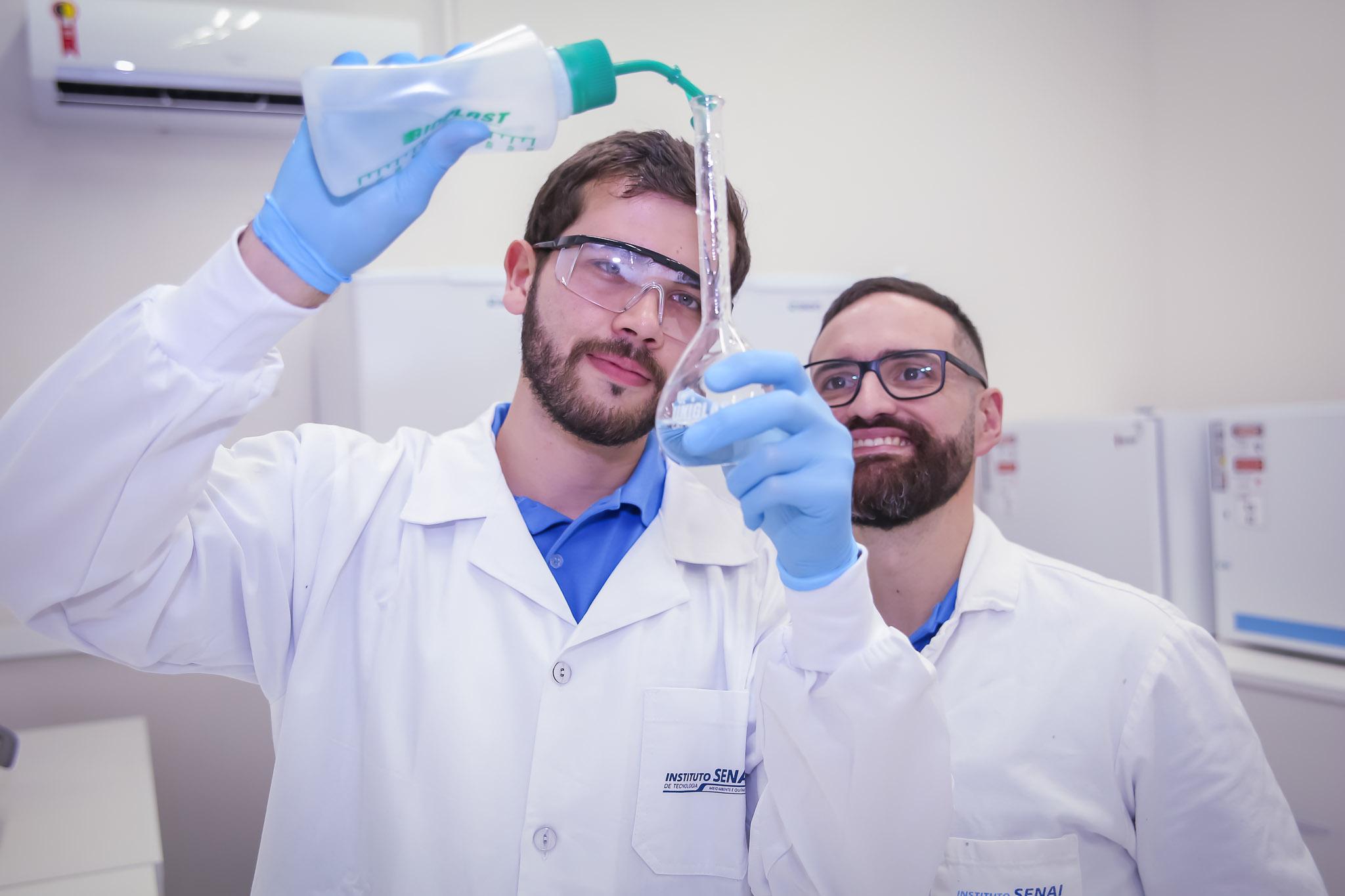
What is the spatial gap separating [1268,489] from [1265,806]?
1192 millimetres

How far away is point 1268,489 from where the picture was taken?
226 centimetres

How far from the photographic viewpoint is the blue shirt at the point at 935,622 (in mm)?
1545

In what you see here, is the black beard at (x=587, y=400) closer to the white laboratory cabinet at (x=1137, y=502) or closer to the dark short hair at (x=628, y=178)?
the dark short hair at (x=628, y=178)

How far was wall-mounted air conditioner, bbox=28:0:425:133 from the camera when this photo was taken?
6.58 feet

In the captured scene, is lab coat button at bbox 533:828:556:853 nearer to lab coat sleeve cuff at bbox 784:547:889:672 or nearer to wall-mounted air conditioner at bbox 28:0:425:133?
lab coat sleeve cuff at bbox 784:547:889:672

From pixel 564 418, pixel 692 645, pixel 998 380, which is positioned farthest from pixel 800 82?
pixel 692 645

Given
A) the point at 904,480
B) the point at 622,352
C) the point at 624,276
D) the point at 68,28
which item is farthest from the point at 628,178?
the point at 68,28

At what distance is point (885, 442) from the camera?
5.09ft

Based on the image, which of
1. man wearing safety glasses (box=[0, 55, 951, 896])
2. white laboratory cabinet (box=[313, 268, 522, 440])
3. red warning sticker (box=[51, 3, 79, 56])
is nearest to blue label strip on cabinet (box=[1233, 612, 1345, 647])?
man wearing safety glasses (box=[0, 55, 951, 896])

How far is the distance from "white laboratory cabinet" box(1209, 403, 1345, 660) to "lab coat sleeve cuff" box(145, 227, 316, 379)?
7.41ft

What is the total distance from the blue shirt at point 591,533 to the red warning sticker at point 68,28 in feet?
4.93

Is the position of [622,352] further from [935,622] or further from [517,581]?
[935,622]

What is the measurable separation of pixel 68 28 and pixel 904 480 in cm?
200

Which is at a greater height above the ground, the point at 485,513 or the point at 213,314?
the point at 213,314
